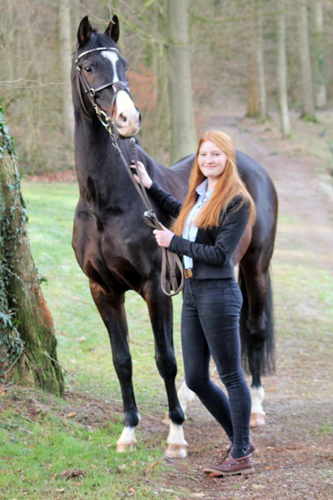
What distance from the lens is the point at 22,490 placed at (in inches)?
124

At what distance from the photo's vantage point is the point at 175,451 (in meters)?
4.08

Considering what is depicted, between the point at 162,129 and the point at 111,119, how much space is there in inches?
716

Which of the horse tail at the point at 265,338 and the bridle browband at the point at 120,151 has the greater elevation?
the bridle browband at the point at 120,151

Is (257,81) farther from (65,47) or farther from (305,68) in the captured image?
(65,47)

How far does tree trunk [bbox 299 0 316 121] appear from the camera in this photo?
89.8 ft

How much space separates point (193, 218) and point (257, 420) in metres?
2.27

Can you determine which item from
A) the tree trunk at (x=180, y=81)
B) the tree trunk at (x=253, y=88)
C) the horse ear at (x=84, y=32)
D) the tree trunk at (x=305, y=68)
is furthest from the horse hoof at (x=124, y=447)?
the tree trunk at (x=253, y=88)

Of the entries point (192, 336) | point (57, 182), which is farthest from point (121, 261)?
point (57, 182)

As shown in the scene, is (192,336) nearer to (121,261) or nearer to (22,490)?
(121,261)

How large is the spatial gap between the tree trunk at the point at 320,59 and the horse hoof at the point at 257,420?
30.0 metres

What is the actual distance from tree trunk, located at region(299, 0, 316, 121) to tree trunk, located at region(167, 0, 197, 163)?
44.9ft

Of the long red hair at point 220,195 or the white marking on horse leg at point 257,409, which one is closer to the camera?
the long red hair at point 220,195

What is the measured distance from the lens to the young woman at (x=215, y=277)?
338 centimetres

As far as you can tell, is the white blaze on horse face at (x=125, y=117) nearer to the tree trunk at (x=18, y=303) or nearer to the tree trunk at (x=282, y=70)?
the tree trunk at (x=18, y=303)
